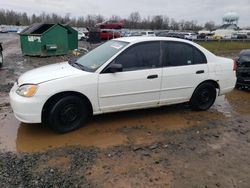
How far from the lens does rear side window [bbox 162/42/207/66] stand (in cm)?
516

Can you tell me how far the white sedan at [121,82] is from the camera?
13.8ft

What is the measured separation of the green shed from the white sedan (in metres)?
10.8

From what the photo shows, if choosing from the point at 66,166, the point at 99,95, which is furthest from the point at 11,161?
the point at 99,95

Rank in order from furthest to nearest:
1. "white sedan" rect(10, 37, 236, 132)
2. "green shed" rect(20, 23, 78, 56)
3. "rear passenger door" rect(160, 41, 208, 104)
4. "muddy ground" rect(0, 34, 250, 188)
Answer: "green shed" rect(20, 23, 78, 56), "rear passenger door" rect(160, 41, 208, 104), "white sedan" rect(10, 37, 236, 132), "muddy ground" rect(0, 34, 250, 188)

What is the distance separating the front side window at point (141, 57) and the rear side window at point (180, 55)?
0.20m

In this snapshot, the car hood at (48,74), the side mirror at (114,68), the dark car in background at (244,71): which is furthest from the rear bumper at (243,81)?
the car hood at (48,74)

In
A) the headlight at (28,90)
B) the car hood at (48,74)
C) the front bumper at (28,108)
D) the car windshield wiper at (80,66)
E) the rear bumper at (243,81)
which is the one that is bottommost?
the rear bumper at (243,81)

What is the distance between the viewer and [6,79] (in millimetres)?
8820

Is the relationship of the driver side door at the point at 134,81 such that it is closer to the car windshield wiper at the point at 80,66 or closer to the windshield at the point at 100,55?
the windshield at the point at 100,55

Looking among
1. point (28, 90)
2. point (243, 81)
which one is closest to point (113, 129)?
point (28, 90)

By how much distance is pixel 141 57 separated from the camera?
16.1 feet

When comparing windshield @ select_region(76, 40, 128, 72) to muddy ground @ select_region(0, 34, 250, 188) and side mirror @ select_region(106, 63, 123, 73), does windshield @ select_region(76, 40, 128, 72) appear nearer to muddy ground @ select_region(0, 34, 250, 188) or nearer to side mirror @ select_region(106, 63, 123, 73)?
side mirror @ select_region(106, 63, 123, 73)

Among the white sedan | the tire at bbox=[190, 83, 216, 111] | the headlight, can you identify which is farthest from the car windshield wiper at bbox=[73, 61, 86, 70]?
the tire at bbox=[190, 83, 216, 111]

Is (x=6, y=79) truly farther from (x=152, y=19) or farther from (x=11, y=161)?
(x=152, y=19)
